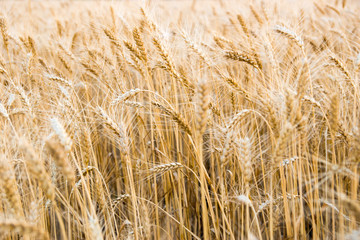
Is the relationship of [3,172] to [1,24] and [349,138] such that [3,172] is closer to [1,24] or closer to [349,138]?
[349,138]

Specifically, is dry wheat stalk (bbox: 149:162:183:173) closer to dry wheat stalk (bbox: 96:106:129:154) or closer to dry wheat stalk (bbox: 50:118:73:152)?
dry wheat stalk (bbox: 96:106:129:154)

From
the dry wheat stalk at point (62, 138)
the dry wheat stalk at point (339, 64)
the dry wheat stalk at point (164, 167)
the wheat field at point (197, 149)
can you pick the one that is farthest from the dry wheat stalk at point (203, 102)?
the dry wheat stalk at point (339, 64)

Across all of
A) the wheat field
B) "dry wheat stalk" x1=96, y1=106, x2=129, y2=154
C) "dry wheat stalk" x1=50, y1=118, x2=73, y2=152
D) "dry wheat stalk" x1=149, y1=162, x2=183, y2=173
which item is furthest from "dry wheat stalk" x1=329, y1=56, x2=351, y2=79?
"dry wheat stalk" x1=50, y1=118, x2=73, y2=152

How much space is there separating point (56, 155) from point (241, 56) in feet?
3.56

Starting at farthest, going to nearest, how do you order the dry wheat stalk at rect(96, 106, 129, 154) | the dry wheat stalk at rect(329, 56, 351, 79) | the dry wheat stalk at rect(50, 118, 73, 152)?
the dry wheat stalk at rect(329, 56, 351, 79) < the dry wheat stalk at rect(96, 106, 129, 154) < the dry wheat stalk at rect(50, 118, 73, 152)

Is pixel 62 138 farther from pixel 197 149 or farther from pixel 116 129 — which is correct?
pixel 197 149

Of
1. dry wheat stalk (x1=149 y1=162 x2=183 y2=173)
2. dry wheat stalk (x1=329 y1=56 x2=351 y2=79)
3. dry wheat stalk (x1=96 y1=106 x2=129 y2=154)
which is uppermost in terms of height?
dry wheat stalk (x1=329 y1=56 x2=351 y2=79)

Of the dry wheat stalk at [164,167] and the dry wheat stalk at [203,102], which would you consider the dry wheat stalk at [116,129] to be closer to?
the dry wheat stalk at [164,167]

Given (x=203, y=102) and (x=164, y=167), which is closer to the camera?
(x=203, y=102)

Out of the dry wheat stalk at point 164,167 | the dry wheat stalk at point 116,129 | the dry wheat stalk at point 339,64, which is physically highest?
the dry wheat stalk at point 339,64

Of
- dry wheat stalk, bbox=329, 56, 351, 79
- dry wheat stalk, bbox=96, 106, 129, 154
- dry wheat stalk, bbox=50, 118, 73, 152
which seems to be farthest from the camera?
dry wheat stalk, bbox=329, 56, 351, 79

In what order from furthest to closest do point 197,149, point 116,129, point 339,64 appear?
point 339,64
point 116,129
point 197,149

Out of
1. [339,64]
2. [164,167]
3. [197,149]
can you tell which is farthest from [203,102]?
[339,64]

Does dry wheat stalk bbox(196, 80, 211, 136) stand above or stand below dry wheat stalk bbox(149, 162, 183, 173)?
above
